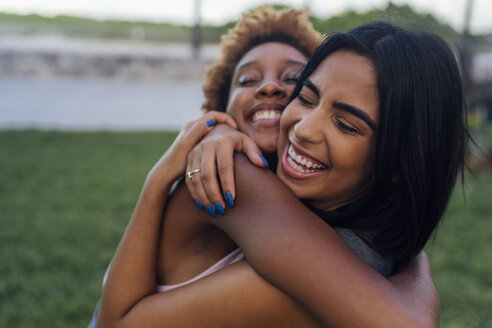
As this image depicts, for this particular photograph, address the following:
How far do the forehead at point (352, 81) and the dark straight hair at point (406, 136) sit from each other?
0.02m

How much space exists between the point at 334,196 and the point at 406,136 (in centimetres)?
28

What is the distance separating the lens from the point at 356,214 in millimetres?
1460

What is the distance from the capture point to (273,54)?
195cm

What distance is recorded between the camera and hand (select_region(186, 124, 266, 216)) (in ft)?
4.44

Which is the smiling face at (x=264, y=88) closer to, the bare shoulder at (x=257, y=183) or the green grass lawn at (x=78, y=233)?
the bare shoulder at (x=257, y=183)

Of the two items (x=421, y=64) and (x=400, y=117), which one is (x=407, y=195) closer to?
(x=400, y=117)

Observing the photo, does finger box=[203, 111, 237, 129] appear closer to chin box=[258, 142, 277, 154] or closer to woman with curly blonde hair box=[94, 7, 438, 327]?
woman with curly blonde hair box=[94, 7, 438, 327]

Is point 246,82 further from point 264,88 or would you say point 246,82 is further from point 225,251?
point 225,251

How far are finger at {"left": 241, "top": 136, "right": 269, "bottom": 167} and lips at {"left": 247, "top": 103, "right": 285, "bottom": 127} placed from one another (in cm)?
27

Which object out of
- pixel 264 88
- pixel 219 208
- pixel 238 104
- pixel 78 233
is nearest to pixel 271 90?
pixel 264 88

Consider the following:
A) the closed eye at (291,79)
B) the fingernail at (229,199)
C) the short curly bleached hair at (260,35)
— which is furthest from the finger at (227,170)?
the short curly bleached hair at (260,35)

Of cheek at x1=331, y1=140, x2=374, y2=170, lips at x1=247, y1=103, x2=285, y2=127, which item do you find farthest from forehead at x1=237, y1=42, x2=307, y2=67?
cheek at x1=331, y1=140, x2=374, y2=170

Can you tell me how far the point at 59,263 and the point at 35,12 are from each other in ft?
94.7

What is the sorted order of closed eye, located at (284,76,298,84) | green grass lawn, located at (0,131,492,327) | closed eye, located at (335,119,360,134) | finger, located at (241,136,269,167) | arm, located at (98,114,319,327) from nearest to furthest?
arm, located at (98,114,319,327) < closed eye, located at (335,119,360,134) < finger, located at (241,136,269,167) < closed eye, located at (284,76,298,84) < green grass lawn, located at (0,131,492,327)
